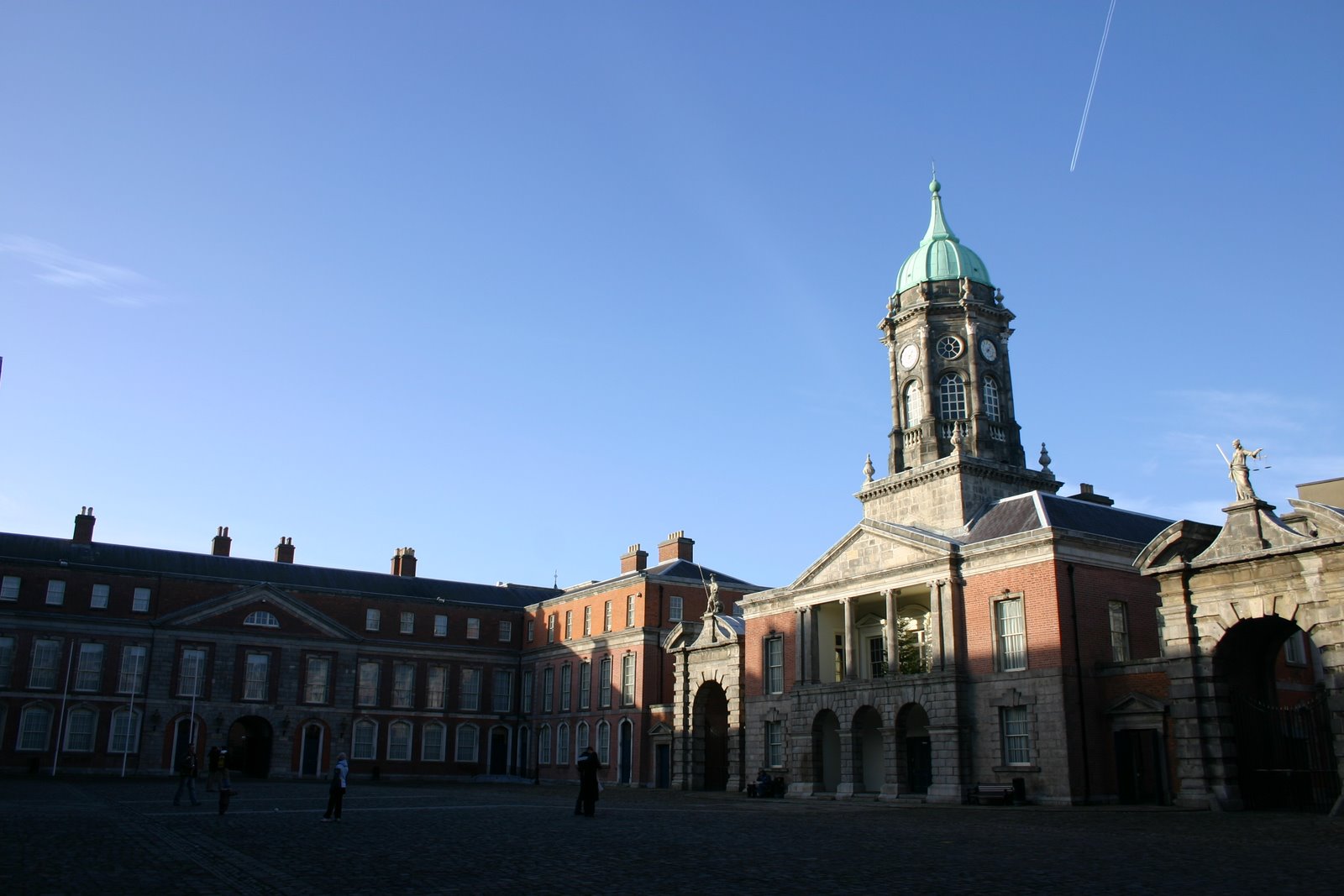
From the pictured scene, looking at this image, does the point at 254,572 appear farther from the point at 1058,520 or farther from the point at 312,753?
the point at 1058,520

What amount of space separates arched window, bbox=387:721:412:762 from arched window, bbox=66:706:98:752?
16730 mm

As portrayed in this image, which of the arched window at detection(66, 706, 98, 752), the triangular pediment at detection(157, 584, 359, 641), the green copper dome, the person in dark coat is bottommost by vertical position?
the person in dark coat

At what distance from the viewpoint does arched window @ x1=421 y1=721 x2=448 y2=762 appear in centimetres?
7006

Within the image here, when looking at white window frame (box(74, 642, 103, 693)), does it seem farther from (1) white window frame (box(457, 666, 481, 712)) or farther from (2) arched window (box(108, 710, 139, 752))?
(1) white window frame (box(457, 666, 481, 712))

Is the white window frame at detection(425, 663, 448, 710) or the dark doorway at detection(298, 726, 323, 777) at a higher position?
the white window frame at detection(425, 663, 448, 710)

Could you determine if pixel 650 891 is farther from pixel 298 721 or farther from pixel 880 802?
pixel 298 721

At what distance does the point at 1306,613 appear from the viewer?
25734 millimetres

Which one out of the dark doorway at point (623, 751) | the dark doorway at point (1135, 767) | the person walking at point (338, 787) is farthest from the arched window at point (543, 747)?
the person walking at point (338, 787)

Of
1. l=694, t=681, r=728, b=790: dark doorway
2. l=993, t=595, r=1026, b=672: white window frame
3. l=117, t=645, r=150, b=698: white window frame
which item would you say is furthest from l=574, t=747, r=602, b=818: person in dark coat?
l=117, t=645, r=150, b=698: white window frame

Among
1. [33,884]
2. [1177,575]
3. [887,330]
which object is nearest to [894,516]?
[887,330]

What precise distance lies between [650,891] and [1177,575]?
838 inches

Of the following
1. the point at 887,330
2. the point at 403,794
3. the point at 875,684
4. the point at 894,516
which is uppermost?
the point at 887,330

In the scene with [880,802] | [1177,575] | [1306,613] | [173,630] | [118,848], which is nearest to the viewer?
[118,848]

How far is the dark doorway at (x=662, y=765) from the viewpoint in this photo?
56.2m
